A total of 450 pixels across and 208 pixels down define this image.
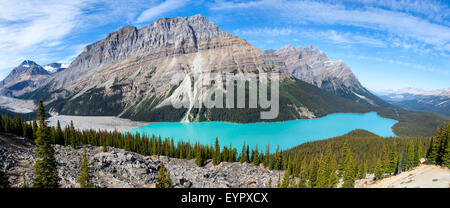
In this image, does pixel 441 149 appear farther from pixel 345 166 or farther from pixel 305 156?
pixel 305 156

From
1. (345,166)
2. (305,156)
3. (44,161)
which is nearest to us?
(44,161)

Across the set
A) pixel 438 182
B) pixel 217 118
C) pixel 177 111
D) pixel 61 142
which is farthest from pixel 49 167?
pixel 177 111

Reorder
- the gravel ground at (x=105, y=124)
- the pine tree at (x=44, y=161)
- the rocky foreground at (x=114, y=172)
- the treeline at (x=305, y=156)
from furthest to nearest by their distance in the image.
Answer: the gravel ground at (x=105, y=124) < the treeline at (x=305, y=156) < the rocky foreground at (x=114, y=172) < the pine tree at (x=44, y=161)

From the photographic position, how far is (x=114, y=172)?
34344 millimetres

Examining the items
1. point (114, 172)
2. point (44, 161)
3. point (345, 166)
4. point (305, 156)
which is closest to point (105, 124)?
point (114, 172)

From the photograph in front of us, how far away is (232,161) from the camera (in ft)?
191

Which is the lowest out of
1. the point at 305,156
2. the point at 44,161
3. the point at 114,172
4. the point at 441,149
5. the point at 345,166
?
the point at 305,156

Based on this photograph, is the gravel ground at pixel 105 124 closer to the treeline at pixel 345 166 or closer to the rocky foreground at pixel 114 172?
the rocky foreground at pixel 114 172

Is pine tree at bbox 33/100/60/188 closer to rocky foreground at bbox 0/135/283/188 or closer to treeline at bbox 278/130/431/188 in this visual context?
rocky foreground at bbox 0/135/283/188

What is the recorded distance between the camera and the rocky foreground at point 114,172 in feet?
84.0

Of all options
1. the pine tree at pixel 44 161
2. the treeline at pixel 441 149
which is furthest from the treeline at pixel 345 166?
the pine tree at pixel 44 161

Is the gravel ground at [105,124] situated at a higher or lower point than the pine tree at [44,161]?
lower
